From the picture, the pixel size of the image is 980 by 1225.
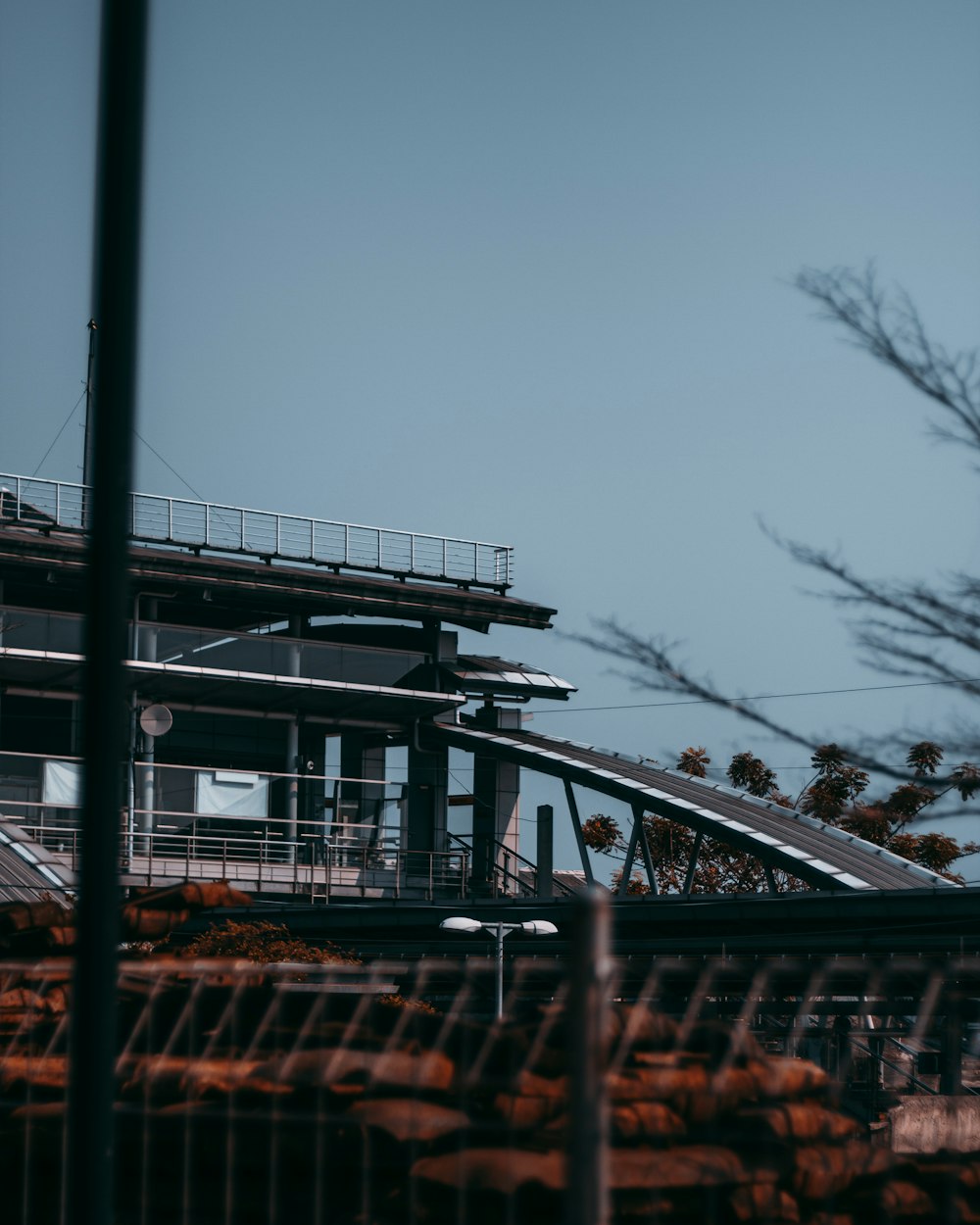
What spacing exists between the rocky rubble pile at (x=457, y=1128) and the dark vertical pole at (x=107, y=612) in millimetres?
1110

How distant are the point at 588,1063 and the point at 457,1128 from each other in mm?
1723

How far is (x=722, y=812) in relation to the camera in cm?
4706

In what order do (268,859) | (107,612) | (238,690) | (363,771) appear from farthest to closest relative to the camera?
(363,771) → (268,859) → (238,690) → (107,612)

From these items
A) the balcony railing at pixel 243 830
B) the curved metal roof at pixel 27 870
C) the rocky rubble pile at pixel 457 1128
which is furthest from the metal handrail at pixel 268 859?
the rocky rubble pile at pixel 457 1128

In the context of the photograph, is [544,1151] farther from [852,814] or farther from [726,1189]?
[852,814]

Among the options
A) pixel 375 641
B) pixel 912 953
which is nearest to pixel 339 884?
pixel 375 641

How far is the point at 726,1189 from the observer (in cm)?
540

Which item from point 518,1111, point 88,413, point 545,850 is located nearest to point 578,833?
point 545,850

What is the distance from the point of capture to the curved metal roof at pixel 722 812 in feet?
139

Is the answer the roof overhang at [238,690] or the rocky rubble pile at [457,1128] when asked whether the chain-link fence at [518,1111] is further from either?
the roof overhang at [238,690]


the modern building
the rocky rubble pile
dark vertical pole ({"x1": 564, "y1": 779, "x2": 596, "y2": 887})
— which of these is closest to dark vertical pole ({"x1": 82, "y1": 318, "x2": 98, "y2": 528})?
the modern building

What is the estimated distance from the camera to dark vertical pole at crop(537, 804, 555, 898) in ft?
160

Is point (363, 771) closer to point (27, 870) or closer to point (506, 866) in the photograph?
point (506, 866)

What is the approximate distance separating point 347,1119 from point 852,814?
4.50 metres
